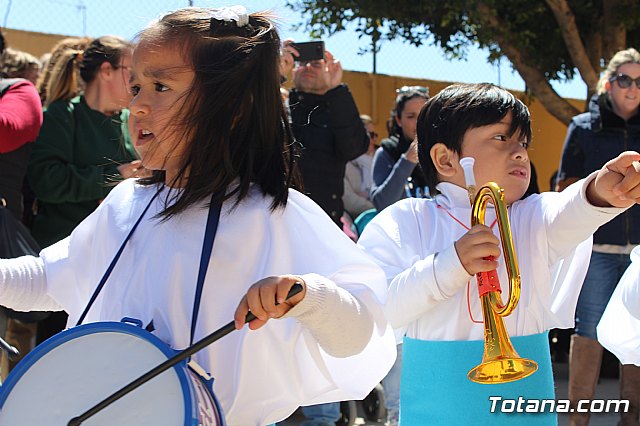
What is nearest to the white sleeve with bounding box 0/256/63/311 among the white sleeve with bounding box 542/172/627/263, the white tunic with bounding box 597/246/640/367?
the white sleeve with bounding box 542/172/627/263

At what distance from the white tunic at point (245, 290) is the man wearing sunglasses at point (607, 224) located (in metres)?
3.01

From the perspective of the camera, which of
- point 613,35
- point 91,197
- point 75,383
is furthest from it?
point 613,35

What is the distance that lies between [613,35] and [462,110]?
8.70 metres

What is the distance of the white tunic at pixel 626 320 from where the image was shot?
2760mm

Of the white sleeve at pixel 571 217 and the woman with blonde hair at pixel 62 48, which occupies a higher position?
the woman with blonde hair at pixel 62 48

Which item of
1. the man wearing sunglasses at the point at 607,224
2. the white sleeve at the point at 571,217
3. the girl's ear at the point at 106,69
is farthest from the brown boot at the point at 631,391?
the girl's ear at the point at 106,69

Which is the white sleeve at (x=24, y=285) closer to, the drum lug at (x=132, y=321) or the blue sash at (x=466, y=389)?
the drum lug at (x=132, y=321)

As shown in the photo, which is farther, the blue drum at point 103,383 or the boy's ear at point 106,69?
the boy's ear at point 106,69

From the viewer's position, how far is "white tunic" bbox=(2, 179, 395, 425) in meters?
2.01

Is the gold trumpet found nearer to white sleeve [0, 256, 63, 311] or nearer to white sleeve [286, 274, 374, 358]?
white sleeve [286, 274, 374, 358]

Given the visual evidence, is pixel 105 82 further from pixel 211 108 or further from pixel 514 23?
pixel 514 23

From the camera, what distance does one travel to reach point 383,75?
11188 mm

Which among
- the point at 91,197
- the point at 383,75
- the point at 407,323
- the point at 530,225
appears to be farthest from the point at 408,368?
the point at 383,75

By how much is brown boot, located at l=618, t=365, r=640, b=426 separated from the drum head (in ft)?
12.6
